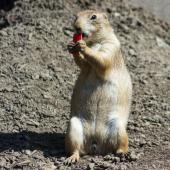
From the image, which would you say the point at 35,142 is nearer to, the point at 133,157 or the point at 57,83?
the point at 133,157

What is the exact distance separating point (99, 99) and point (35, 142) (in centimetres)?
101

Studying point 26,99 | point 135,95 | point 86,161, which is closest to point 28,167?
point 86,161

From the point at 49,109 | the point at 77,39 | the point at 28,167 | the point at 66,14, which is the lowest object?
the point at 28,167

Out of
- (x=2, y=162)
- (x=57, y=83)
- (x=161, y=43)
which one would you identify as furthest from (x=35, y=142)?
(x=161, y=43)

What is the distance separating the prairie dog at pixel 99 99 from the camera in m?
7.69

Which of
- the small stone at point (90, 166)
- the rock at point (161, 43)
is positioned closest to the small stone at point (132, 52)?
the rock at point (161, 43)

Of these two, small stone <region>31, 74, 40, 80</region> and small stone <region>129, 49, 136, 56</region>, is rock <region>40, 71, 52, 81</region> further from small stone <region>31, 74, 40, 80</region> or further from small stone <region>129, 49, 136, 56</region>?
small stone <region>129, 49, 136, 56</region>

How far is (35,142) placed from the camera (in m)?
8.33

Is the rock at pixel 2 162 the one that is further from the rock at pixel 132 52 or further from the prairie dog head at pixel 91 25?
the rock at pixel 132 52

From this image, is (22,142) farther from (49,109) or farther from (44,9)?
(44,9)

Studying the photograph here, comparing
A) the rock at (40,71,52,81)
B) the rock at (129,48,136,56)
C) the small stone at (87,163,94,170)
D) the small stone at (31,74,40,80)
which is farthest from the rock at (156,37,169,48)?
the small stone at (87,163,94,170)

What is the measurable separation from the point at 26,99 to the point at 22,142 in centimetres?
115

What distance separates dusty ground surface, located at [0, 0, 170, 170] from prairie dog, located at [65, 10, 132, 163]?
166mm

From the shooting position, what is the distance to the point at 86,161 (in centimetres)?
782
